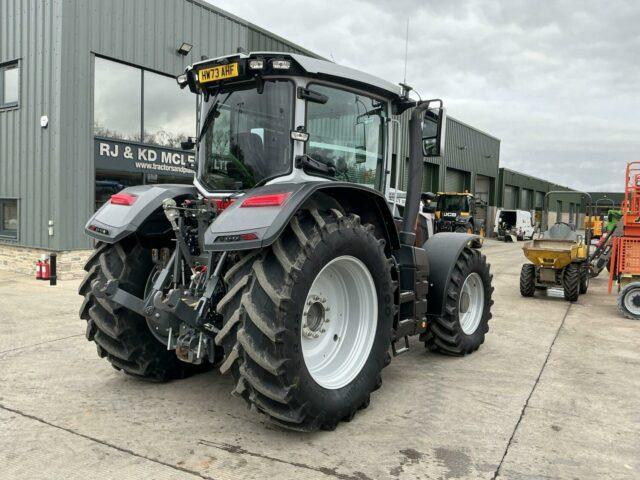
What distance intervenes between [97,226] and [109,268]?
0.34 m

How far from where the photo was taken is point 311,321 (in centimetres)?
369

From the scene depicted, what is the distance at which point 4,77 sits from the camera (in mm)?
11359

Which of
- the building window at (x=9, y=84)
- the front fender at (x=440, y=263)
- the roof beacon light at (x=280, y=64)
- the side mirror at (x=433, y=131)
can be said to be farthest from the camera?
the building window at (x=9, y=84)

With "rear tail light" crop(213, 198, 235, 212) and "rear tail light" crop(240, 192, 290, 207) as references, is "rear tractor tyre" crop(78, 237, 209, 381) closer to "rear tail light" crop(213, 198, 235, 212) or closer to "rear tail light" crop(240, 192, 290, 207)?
"rear tail light" crop(213, 198, 235, 212)

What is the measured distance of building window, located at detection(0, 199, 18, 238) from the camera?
11.1 m

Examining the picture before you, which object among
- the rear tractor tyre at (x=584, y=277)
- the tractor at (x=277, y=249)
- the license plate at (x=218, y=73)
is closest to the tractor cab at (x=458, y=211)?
the rear tractor tyre at (x=584, y=277)

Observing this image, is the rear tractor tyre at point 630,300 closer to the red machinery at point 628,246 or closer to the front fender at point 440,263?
the red machinery at point 628,246

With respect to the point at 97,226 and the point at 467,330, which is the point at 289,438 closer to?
the point at 97,226

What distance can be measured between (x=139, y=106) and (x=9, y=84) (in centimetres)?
275

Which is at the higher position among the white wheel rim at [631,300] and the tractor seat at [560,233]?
the tractor seat at [560,233]

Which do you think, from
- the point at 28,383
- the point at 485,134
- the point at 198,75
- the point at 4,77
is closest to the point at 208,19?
the point at 4,77

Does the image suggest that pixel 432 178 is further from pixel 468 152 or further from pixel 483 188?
pixel 483 188

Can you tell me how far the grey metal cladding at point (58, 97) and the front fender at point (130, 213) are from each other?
678 cm

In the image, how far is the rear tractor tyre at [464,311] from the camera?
199 inches
